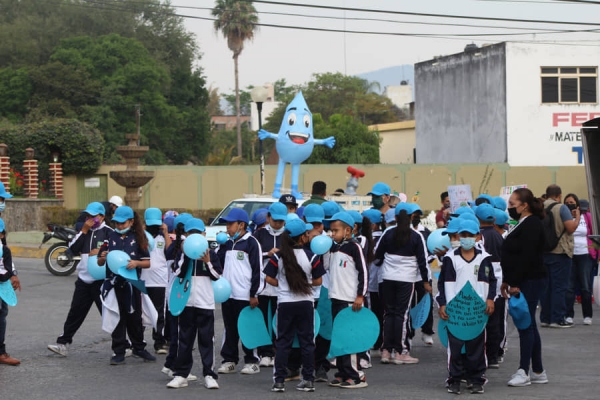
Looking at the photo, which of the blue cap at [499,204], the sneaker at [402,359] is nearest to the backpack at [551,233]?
the blue cap at [499,204]

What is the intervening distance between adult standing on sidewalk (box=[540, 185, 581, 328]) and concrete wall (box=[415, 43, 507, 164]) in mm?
30467

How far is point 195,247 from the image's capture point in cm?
886

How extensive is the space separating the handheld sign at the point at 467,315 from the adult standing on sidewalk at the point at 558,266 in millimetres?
4535

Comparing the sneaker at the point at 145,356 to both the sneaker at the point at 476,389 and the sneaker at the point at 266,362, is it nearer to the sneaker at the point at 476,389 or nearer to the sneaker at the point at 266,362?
the sneaker at the point at 266,362

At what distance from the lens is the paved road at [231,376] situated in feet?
29.0

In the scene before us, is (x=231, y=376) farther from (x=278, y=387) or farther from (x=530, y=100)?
(x=530, y=100)

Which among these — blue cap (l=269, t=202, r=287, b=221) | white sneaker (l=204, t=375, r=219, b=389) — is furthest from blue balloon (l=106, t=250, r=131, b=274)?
white sneaker (l=204, t=375, r=219, b=389)

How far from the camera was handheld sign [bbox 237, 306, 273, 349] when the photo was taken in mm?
9742

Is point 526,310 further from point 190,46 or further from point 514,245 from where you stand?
point 190,46

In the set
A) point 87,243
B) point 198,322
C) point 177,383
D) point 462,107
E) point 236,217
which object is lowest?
point 177,383

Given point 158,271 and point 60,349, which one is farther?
point 158,271

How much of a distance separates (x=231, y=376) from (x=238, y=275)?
39.7 inches

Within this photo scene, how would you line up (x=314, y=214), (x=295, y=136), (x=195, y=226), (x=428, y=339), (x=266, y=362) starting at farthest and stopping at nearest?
(x=295, y=136), (x=428, y=339), (x=266, y=362), (x=314, y=214), (x=195, y=226)

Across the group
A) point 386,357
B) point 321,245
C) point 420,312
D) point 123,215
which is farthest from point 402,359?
point 123,215
